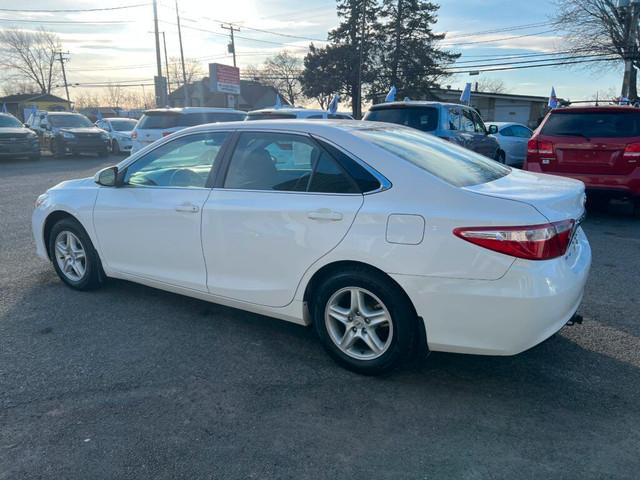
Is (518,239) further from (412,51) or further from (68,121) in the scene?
(412,51)

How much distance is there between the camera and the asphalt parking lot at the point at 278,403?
242 cm

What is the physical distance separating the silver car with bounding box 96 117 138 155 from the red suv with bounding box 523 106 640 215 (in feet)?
59.7

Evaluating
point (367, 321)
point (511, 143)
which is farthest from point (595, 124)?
point (511, 143)

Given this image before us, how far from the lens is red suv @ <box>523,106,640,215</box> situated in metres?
7.04

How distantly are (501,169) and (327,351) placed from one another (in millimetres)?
1899

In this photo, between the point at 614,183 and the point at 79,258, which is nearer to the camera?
the point at 79,258

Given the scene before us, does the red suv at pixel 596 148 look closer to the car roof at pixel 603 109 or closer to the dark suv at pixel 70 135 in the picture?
the car roof at pixel 603 109

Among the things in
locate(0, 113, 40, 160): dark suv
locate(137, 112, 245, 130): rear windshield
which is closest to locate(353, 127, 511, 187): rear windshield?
locate(137, 112, 245, 130): rear windshield

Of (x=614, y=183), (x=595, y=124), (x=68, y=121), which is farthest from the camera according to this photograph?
(x=68, y=121)

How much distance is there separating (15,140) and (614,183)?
19.0 metres

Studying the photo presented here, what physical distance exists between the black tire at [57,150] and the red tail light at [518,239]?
20519 mm

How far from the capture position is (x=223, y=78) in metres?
40.8

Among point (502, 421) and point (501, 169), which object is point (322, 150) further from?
point (502, 421)

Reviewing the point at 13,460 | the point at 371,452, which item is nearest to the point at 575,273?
the point at 371,452
